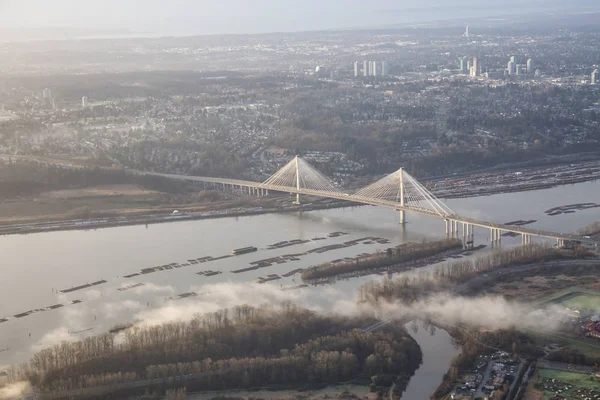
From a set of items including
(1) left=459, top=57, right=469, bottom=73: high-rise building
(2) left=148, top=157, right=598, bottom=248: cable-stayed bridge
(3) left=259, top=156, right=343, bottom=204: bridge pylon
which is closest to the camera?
(2) left=148, top=157, right=598, bottom=248: cable-stayed bridge

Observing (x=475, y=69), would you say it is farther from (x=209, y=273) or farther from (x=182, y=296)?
(x=182, y=296)

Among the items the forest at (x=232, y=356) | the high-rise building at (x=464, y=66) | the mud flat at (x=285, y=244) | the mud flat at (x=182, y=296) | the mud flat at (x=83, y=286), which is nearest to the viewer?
the forest at (x=232, y=356)

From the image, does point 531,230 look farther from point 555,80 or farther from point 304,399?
point 555,80

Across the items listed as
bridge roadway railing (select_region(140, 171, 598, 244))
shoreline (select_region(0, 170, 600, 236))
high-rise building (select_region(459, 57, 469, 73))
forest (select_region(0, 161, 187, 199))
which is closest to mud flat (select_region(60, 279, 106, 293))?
shoreline (select_region(0, 170, 600, 236))

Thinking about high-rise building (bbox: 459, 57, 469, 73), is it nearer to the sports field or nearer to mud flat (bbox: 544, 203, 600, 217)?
mud flat (bbox: 544, 203, 600, 217)

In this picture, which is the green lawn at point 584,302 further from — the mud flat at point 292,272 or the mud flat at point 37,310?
the mud flat at point 37,310

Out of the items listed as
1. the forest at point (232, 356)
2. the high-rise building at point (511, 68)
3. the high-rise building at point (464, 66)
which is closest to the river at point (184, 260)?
the forest at point (232, 356)
